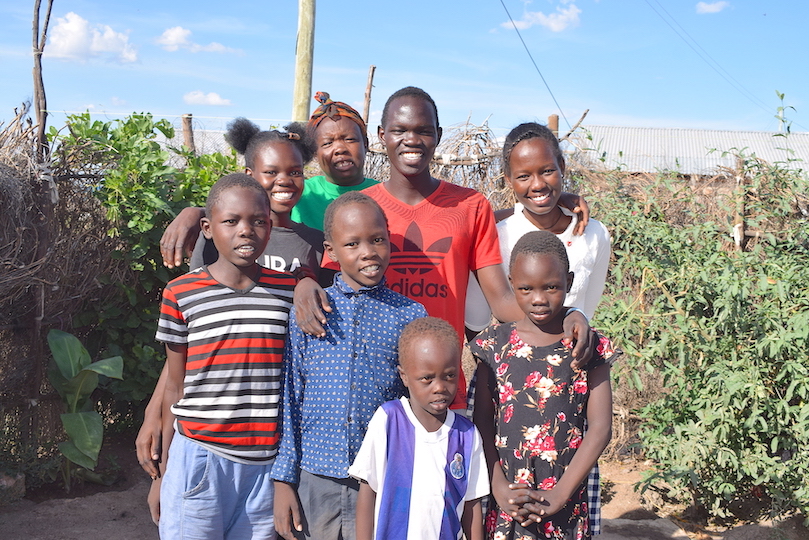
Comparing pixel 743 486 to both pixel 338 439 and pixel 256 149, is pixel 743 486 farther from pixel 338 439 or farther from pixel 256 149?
pixel 256 149

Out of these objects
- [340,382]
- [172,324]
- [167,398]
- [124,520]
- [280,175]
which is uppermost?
[280,175]

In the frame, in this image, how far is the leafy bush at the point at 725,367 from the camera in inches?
138

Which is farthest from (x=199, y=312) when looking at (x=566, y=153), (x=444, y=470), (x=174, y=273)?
(x=566, y=153)

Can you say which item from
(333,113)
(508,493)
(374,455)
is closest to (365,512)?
(374,455)

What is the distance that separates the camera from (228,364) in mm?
2090

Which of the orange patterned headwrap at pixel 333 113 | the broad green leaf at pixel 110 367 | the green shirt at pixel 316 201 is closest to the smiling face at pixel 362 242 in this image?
the green shirt at pixel 316 201

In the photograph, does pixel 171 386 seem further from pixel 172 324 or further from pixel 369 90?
pixel 369 90

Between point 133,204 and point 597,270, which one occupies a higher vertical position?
point 133,204

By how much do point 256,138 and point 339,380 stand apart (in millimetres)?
1285

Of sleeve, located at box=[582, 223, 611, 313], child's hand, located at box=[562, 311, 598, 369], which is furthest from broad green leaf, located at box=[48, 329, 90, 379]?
child's hand, located at box=[562, 311, 598, 369]

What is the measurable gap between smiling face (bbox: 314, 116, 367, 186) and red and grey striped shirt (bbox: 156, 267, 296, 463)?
98cm

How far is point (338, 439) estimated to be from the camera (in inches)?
78.4

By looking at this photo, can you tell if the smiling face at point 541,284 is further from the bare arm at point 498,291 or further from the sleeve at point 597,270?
the sleeve at point 597,270

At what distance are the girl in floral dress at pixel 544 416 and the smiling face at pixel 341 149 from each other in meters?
1.08
